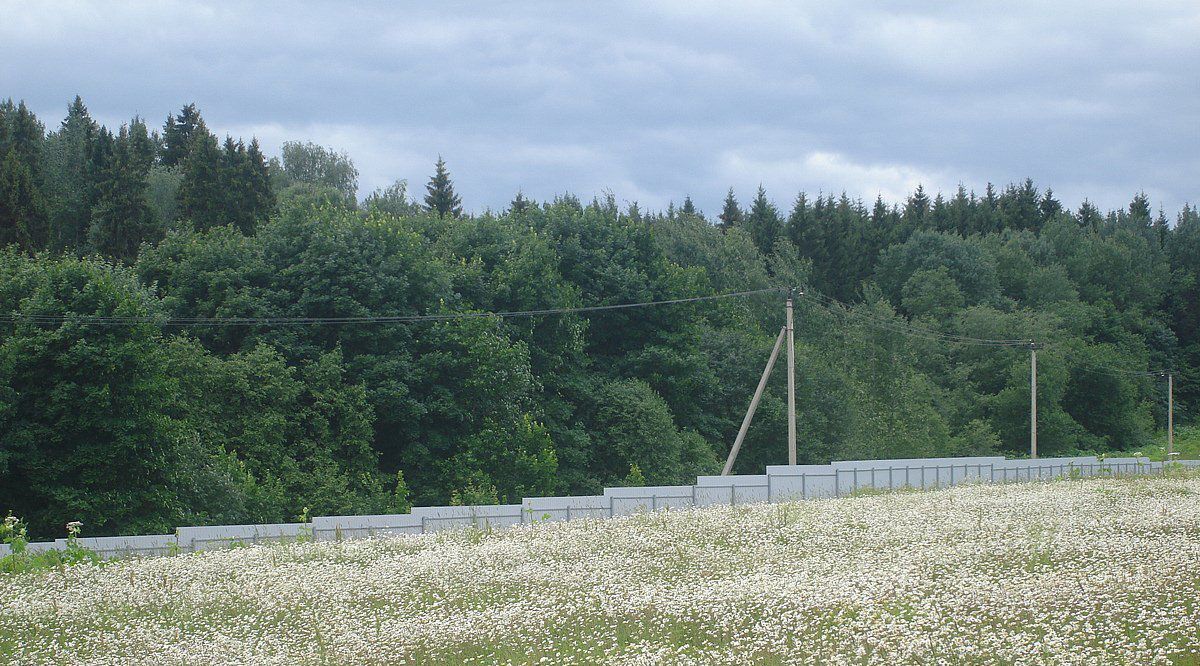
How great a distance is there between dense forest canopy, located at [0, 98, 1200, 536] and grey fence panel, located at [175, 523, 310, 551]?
8935 millimetres

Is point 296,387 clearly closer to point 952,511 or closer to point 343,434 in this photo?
point 343,434

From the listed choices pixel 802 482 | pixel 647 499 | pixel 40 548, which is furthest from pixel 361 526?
pixel 802 482

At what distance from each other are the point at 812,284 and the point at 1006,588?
8898 cm

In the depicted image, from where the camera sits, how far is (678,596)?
14172 millimetres

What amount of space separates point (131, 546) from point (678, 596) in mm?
15302

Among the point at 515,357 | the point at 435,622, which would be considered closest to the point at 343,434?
the point at 515,357

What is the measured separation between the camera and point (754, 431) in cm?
6247

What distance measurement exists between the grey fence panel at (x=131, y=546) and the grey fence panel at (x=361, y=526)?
3.12 meters

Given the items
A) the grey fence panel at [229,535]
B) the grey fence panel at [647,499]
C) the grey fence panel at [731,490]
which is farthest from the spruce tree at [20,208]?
the grey fence panel at [731,490]

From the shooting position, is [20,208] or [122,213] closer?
[20,208]

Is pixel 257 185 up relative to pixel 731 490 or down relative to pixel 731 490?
up

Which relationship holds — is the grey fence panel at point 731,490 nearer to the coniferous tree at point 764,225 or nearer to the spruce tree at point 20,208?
the spruce tree at point 20,208

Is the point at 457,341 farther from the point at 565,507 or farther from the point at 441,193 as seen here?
the point at 441,193

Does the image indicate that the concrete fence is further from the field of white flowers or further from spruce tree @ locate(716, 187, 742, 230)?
spruce tree @ locate(716, 187, 742, 230)
